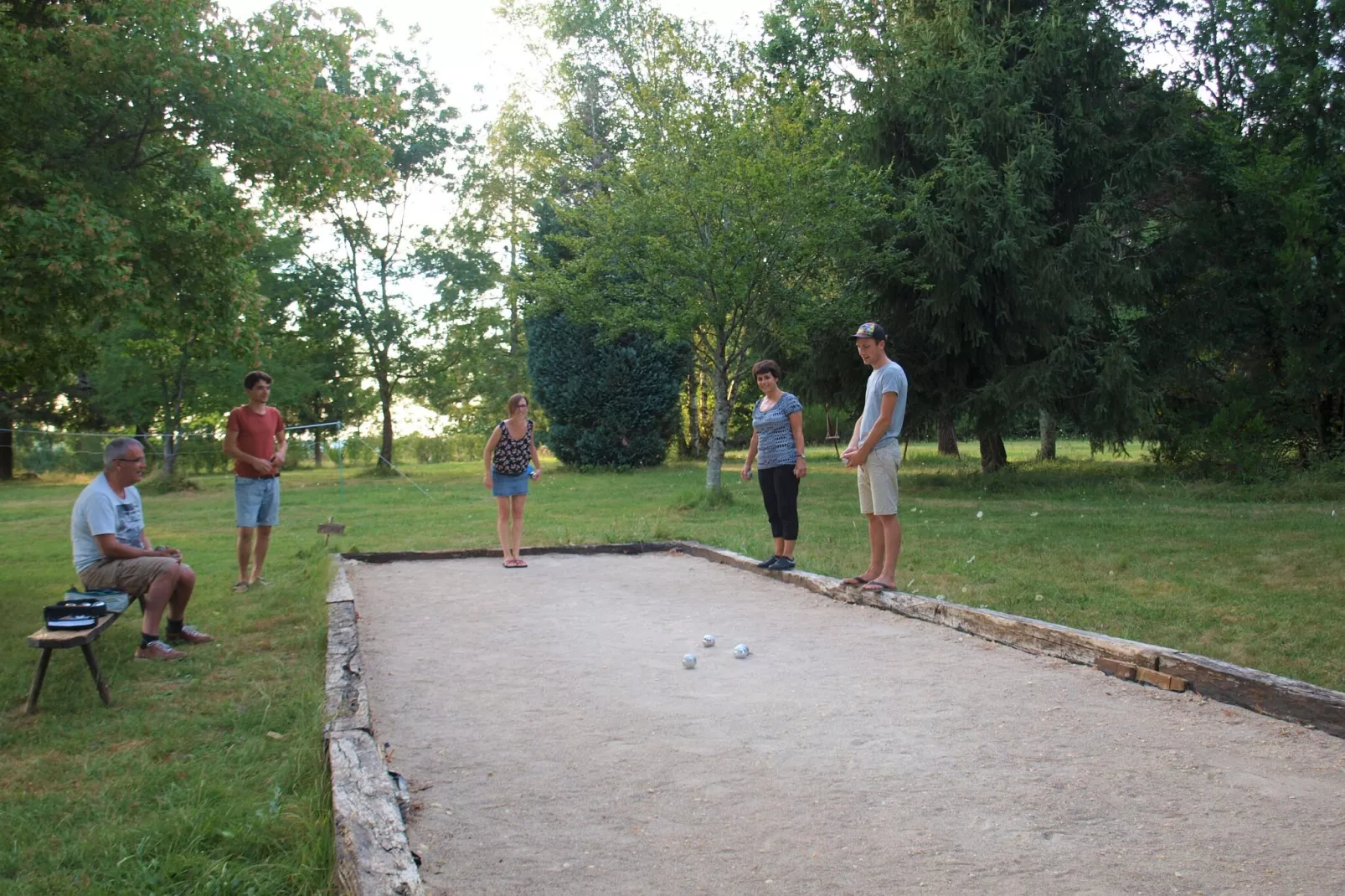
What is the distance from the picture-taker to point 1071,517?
15008mm

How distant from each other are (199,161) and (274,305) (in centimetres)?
2452

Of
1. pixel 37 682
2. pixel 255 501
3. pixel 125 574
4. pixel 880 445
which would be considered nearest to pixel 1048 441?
pixel 880 445

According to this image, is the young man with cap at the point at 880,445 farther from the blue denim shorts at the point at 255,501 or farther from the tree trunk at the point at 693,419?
the tree trunk at the point at 693,419

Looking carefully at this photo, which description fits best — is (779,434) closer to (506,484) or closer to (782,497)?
(782,497)

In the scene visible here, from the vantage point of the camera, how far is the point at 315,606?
8.75 m

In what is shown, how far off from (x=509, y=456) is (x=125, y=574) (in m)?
4.99

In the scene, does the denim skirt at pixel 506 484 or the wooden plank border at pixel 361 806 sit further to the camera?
the denim skirt at pixel 506 484

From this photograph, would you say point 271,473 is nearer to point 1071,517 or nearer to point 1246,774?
point 1246,774

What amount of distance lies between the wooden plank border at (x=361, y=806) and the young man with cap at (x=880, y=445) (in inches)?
162

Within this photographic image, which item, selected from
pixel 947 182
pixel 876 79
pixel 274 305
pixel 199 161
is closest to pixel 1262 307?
pixel 947 182

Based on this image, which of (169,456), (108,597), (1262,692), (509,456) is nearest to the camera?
(1262,692)

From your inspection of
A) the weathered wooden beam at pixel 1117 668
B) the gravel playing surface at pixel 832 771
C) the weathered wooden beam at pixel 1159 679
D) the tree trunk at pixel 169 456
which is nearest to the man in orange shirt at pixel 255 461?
the gravel playing surface at pixel 832 771

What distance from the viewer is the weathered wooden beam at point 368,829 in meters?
3.18

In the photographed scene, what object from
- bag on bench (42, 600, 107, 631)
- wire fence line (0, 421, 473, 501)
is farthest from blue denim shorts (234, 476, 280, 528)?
wire fence line (0, 421, 473, 501)
